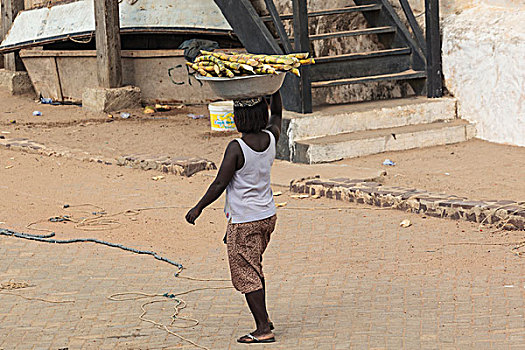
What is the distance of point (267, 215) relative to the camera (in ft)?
13.2

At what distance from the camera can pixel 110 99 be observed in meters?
12.5

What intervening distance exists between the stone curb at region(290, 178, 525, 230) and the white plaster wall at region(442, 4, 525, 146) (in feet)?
8.58

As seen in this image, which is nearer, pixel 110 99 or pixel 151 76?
pixel 110 99

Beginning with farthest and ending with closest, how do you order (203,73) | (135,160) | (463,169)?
(135,160) < (463,169) < (203,73)

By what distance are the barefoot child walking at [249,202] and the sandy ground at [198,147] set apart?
→ 3472mm

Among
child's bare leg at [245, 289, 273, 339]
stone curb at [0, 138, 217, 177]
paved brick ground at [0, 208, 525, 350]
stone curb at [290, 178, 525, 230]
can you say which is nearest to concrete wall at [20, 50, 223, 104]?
stone curb at [0, 138, 217, 177]

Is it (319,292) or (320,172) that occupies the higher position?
(319,292)

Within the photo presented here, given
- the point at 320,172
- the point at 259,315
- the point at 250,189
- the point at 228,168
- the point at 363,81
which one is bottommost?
the point at 320,172

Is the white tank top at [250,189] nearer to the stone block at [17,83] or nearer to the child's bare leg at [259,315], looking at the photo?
the child's bare leg at [259,315]

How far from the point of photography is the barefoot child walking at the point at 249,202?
3.95 m

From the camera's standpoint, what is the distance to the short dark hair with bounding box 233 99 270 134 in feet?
13.1

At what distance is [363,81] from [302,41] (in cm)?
107

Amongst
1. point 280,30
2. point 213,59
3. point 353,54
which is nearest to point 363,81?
point 353,54

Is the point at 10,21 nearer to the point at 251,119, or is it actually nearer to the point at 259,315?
the point at 251,119
